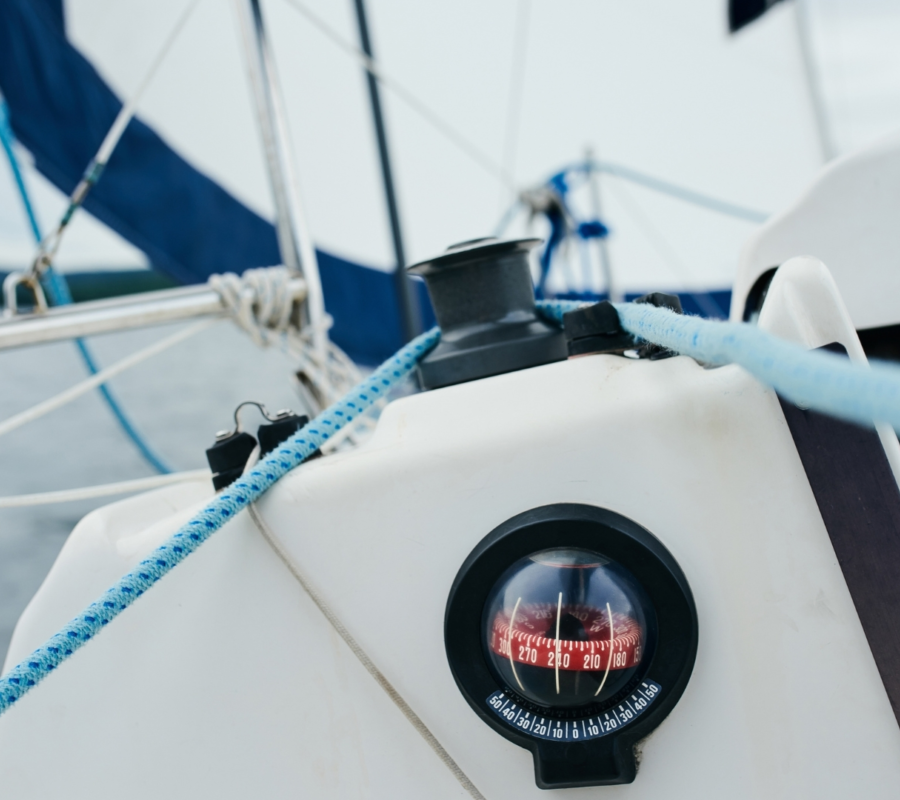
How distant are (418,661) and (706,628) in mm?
168

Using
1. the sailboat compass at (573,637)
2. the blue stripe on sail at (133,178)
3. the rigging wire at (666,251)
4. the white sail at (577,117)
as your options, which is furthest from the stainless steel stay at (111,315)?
the rigging wire at (666,251)

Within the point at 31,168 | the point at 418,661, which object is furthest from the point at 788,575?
the point at 31,168

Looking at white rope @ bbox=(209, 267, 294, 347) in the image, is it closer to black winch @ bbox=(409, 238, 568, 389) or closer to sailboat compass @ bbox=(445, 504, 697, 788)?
black winch @ bbox=(409, 238, 568, 389)

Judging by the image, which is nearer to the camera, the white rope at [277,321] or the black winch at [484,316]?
the black winch at [484,316]

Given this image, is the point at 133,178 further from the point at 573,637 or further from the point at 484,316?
the point at 573,637

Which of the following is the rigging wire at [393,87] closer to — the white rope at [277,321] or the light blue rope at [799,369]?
the white rope at [277,321]

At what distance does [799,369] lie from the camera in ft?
0.86

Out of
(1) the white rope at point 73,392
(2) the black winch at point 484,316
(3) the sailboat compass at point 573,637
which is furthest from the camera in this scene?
(1) the white rope at point 73,392

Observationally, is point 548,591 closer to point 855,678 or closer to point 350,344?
point 855,678

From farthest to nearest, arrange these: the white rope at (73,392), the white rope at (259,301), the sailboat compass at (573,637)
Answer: the white rope at (259,301) → the white rope at (73,392) → the sailboat compass at (573,637)

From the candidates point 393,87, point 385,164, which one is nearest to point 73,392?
point 393,87

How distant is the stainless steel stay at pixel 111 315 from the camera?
38.4 inches

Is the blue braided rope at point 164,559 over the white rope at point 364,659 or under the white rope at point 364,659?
over

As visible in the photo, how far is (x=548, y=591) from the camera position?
15.0 inches
